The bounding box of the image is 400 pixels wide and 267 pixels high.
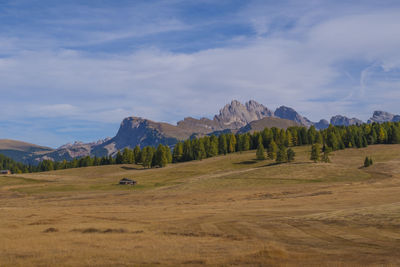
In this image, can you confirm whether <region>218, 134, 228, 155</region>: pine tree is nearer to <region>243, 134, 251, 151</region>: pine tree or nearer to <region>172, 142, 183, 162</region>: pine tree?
<region>243, 134, 251, 151</region>: pine tree

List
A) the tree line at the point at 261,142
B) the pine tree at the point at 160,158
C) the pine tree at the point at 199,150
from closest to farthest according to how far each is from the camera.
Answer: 1. the pine tree at the point at 160,158
2. the tree line at the point at 261,142
3. the pine tree at the point at 199,150

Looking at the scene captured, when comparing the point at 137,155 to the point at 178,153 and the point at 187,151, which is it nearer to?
the point at 178,153

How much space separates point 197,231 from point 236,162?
388ft

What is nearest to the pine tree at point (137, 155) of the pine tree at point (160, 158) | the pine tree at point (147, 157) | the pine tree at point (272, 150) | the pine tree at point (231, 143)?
the pine tree at point (147, 157)

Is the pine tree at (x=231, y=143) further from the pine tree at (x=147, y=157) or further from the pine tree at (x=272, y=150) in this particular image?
the pine tree at (x=272, y=150)

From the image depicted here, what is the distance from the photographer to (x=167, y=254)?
21.5 m

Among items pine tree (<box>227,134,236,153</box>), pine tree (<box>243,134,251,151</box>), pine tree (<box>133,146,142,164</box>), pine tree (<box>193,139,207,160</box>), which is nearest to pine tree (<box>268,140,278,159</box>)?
pine tree (<box>193,139,207,160</box>)

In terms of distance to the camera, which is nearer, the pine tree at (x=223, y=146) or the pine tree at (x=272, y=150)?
the pine tree at (x=272, y=150)

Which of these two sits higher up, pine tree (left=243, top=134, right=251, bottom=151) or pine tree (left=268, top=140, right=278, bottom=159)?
pine tree (left=243, top=134, right=251, bottom=151)

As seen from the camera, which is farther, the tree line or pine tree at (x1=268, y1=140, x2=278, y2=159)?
the tree line

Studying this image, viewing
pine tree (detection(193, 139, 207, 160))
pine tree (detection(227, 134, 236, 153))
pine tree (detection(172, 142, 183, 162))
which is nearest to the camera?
pine tree (detection(193, 139, 207, 160))

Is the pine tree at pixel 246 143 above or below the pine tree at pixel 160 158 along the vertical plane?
above

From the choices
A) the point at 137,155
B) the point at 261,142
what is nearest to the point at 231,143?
the point at 261,142

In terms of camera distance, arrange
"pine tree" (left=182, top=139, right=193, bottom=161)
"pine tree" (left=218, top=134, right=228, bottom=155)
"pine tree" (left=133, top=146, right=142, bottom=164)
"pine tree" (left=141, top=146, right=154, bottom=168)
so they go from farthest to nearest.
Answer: "pine tree" (left=218, top=134, right=228, bottom=155)
"pine tree" (left=182, top=139, right=193, bottom=161)
"pine tree" (left=133, top=146, right=142, bottom=164)
"pine tree" (left=141, top=146, right=154, bottom=168)
